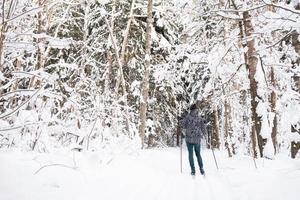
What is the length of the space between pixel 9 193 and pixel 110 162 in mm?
3589

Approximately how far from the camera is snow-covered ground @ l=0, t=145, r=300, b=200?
4.34 m

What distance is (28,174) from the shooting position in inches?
177

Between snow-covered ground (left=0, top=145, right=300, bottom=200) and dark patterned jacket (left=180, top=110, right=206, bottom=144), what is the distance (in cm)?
145

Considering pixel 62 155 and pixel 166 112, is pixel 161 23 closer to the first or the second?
pixel 166 112

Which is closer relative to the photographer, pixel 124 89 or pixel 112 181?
pixel 112 181

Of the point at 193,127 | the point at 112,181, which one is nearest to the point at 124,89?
the point at 193,127

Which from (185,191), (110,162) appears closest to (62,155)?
(110,162)

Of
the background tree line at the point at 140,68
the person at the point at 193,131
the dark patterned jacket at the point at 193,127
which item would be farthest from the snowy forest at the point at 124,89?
the dark patterned jacket at the point at 193,127

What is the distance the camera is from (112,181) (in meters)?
6.21

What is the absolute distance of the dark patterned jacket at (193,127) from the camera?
10.2 m

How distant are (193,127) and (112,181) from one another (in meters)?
4.55

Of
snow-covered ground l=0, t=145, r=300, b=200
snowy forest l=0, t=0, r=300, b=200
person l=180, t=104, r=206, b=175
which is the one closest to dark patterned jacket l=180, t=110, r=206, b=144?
person l=180, t=104, r=206, b=175

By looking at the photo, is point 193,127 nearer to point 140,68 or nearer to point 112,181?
point 112,181

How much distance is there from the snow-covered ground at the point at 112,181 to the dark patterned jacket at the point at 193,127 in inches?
57.0
